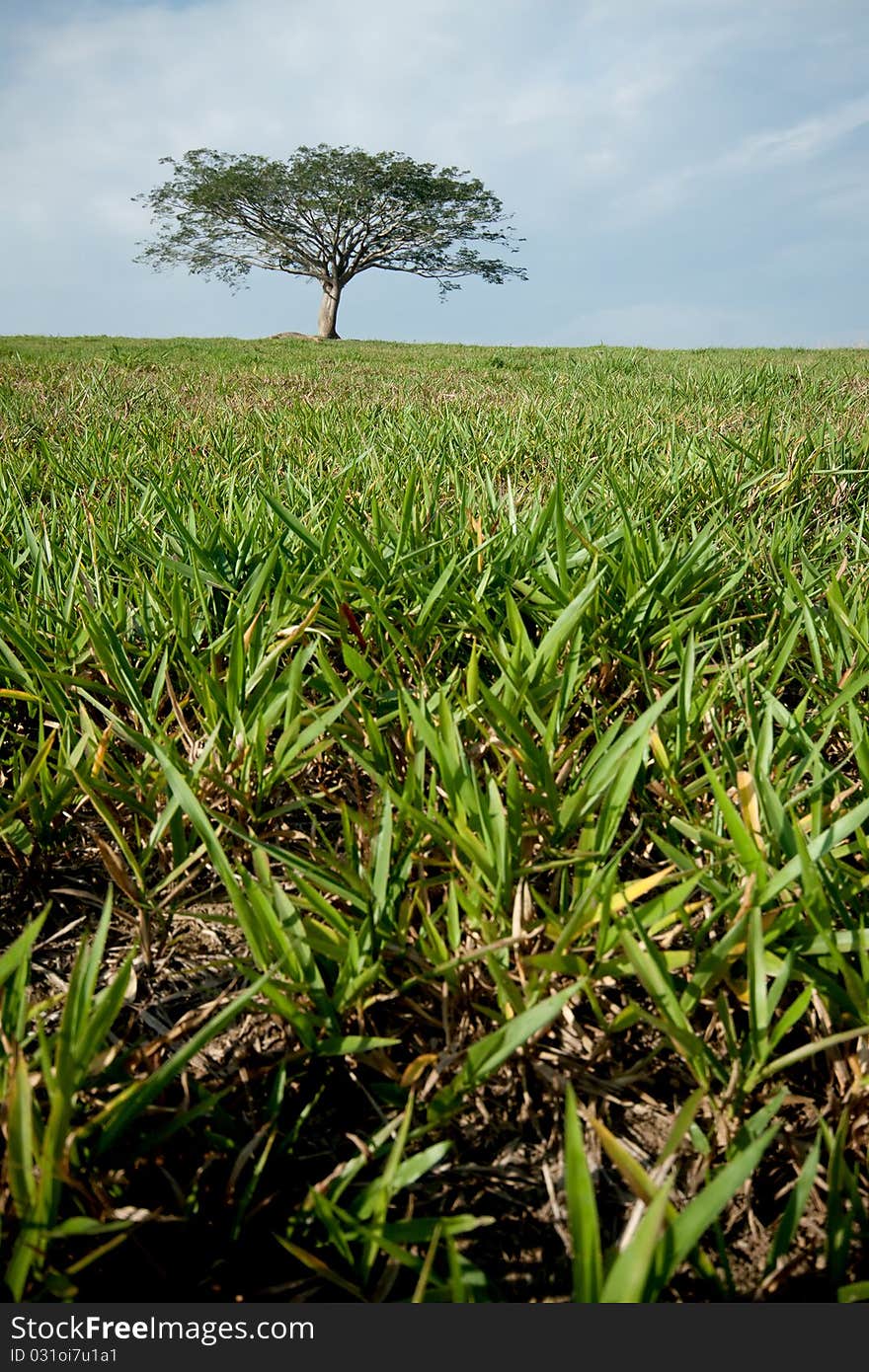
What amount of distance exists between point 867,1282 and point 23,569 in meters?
1.80

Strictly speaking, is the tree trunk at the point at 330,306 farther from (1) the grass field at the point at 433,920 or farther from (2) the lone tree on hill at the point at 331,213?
(1) the grass field at the point at 433,920

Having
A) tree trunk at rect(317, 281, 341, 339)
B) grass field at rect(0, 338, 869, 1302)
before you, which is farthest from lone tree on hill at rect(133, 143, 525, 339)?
grass field at rect(0, 338, 869, 1302)

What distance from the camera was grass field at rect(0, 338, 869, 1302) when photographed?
633 mm

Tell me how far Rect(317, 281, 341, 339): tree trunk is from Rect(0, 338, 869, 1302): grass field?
33.5 m

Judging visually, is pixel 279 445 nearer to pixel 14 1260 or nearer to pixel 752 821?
pixel 752 821

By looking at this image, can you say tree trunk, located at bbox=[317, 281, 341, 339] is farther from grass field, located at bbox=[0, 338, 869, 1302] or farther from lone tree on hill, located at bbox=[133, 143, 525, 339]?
grass field, located at bbox=[0, 338, 869, 1302]

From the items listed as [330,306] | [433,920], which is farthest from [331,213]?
[433,920]

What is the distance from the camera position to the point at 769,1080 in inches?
30.0

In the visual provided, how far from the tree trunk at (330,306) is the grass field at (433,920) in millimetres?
33479

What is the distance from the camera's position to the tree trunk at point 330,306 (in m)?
31.8

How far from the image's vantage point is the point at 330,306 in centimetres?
3178

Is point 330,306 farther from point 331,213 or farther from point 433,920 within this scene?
point 433,920

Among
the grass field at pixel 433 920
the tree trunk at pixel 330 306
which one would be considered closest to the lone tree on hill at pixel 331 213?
the tree trunk at pixel 330 306

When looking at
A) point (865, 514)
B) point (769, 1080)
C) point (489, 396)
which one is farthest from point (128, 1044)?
point (489, 396)
